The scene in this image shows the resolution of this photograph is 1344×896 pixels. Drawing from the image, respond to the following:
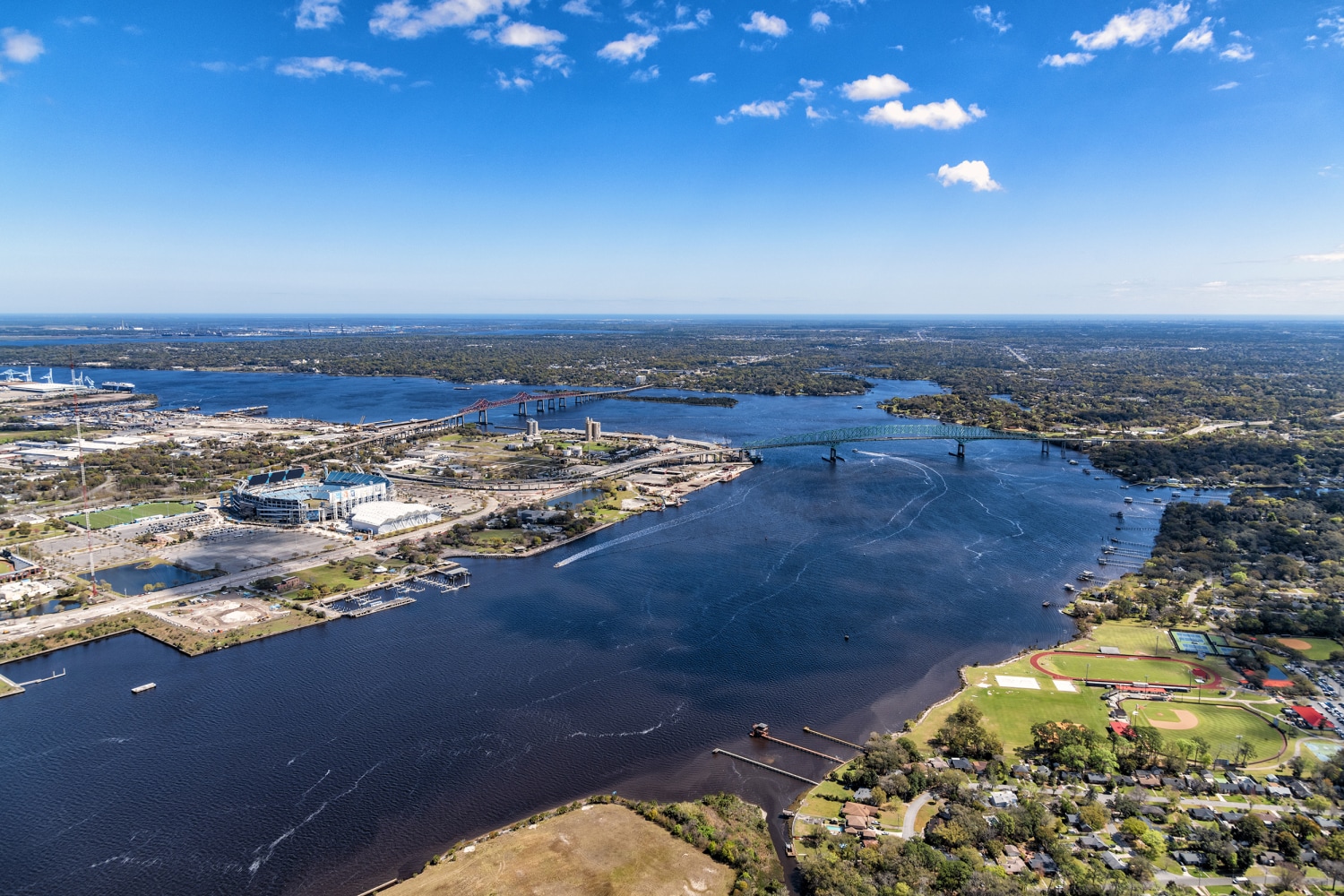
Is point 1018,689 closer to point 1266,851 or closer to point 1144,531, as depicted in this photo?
point 1266,851

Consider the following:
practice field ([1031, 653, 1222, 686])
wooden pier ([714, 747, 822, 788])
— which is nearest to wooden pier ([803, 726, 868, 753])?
wooden pier ([714, 747, 822, 788])

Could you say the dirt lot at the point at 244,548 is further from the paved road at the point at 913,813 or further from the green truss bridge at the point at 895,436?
the green truss bridge at the point at 895,436

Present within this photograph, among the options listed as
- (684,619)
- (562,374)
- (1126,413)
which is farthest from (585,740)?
(562,374)

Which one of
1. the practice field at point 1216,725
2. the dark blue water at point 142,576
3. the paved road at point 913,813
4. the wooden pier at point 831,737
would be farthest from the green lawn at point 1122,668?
the dark blue water at point 142,576

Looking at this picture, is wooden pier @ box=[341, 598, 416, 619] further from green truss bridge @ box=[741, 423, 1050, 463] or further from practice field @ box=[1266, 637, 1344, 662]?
green truss bridge @ box=[741, 423, 1050, 463]

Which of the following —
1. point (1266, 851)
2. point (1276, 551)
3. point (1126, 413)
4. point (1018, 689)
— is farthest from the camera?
point (1126, 413)

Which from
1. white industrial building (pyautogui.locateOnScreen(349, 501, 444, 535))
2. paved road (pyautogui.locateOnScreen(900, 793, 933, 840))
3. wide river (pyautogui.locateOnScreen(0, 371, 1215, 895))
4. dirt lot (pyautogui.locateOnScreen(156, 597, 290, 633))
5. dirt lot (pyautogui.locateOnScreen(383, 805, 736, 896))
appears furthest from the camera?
white industrial building (pyautogui.locateOnScreen(349, 501, 444, 535))
